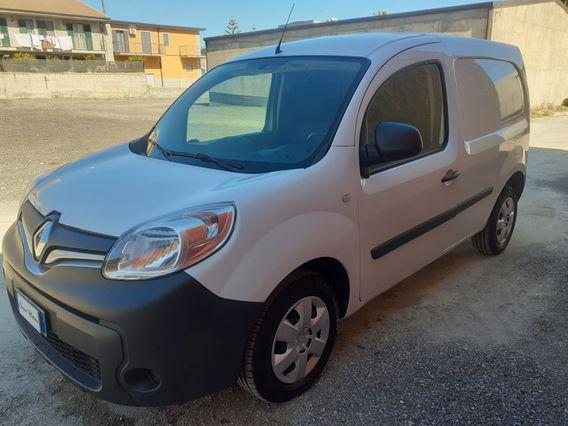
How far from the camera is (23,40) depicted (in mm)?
38719

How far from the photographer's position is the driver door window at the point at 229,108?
120 inches

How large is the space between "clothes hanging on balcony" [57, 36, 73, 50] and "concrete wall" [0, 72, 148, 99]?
12768mm

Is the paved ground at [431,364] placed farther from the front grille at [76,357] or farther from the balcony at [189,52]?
the balcony at [189,52]

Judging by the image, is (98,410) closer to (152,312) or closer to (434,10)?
(152,312)

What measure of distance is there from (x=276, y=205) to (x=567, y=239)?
12.6ft

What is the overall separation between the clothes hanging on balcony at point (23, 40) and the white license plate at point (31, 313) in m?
44.2

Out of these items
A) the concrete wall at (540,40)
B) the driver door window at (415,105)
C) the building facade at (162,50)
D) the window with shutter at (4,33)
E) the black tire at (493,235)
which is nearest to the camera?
the driver door window at (415,105)

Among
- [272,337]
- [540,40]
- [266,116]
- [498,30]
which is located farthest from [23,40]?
[272,337]

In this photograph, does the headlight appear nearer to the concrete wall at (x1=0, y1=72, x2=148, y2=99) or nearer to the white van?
the white van

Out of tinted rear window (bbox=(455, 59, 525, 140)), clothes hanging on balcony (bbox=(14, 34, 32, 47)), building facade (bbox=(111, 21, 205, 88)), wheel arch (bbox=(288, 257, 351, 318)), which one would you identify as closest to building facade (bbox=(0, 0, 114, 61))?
clothes hanging on balcony (bbox=(14, 34, 32, 47))

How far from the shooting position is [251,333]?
1.98 metres

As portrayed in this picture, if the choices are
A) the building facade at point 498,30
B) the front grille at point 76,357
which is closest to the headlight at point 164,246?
the front grille at point 76,357

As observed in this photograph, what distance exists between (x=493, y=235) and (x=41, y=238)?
3482mm

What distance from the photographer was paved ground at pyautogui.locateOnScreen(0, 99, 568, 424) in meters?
2.25
